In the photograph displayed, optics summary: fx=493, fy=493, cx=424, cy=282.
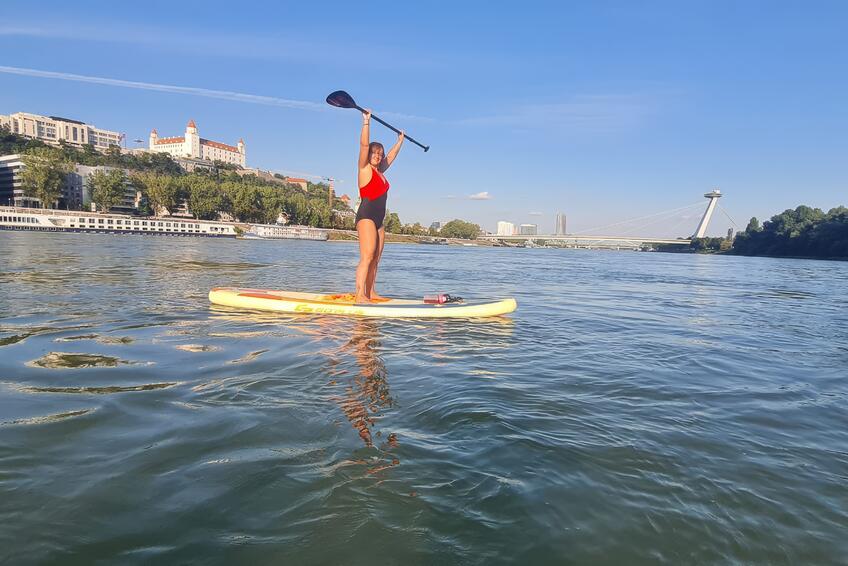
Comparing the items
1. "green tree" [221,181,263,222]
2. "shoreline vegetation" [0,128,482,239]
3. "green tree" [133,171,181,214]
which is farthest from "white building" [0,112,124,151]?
"green tree" [221,181,263,222]

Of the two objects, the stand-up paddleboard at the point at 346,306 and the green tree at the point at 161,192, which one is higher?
the green tree at the point at 161,192

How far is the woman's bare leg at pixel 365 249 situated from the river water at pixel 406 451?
100 inches

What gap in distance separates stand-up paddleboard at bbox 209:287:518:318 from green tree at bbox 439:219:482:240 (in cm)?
17090

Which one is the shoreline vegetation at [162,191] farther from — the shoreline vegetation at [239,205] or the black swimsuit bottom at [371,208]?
the black swimsuit bottom at [371,208]

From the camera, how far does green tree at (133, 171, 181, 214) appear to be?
111 metres

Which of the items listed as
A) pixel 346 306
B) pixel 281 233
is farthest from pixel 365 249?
pixel 281 233

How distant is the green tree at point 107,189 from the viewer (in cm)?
10475

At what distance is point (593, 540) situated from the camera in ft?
8.27

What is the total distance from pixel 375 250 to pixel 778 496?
7802 millimetres

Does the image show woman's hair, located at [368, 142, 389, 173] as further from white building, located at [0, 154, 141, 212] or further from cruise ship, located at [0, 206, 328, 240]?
white building, located at [0, 154, 141, 212]

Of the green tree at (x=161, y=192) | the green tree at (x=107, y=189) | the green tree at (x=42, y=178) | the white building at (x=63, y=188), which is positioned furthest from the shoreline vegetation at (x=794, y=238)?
the green tree at (x=42, y=178)

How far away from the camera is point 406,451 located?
3.38 metres

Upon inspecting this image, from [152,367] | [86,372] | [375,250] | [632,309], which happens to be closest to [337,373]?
[152,367]

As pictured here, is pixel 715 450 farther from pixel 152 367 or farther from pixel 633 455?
pixel 152 367
